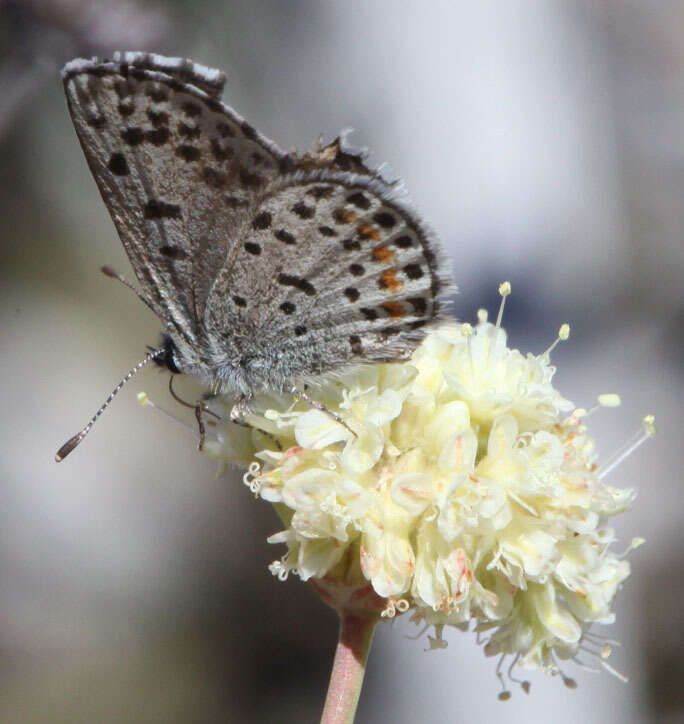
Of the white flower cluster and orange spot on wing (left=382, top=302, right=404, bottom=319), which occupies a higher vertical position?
orange spot on wing (left=382, top=302, right=404, bottom=319)

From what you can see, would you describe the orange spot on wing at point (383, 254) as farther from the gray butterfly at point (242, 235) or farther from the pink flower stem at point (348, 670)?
the pink flower stem at point (348, 670)

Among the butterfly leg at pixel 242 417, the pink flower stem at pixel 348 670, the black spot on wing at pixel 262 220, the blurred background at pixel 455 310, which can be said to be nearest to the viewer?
the pink flower stem at pixel 348 670

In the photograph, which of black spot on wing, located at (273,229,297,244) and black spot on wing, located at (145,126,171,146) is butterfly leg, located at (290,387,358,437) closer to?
black spot on wing, located at (273,229,297,244)

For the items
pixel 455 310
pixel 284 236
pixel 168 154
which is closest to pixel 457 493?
pixel 284 236

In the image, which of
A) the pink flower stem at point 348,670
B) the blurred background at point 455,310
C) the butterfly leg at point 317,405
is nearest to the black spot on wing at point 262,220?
the butterfly leg at point 317,405

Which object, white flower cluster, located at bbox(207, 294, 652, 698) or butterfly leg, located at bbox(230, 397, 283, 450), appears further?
butterfly leg, located at bbox(230, 397, 283, 450)

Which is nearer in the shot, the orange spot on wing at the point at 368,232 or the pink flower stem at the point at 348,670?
the pink flower stem at the point at 348,670

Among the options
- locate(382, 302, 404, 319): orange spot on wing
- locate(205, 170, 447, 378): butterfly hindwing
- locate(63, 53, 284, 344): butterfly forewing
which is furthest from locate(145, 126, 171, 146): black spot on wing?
locate(382, 302, 404, 319): orange spot on wing
